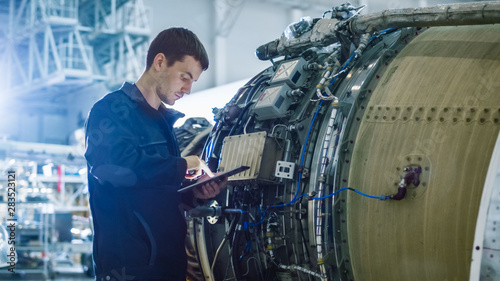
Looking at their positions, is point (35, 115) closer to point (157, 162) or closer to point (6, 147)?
A: point (6, 147)

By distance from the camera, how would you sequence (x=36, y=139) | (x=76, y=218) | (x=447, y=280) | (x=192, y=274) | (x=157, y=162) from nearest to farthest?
(x=157, y=162), (x=447, y=280), (x=192, y=274), (x=76, y=218), (x=36, y=139)

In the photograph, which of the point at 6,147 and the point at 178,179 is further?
the point at 6,147

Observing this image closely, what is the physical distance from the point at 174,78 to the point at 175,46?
0.16m

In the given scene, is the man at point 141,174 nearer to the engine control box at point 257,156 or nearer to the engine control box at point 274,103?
the engine control box at point 257,156

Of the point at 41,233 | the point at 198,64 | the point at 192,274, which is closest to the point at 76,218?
the point at 41,233

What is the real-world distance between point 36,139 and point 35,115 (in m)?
0.70

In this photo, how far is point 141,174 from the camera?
111 inches

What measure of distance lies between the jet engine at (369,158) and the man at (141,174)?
928 millimetres

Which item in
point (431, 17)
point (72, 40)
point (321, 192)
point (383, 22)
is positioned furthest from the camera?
point (72, 40)

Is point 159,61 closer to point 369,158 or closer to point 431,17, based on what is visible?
point 369,158

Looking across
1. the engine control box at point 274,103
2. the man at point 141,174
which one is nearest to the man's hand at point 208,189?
the man at point 141,174

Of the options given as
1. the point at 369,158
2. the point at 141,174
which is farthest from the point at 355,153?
the point at 141,174

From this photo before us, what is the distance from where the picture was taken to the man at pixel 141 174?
2.79 metres

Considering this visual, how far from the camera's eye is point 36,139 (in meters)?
15.6
